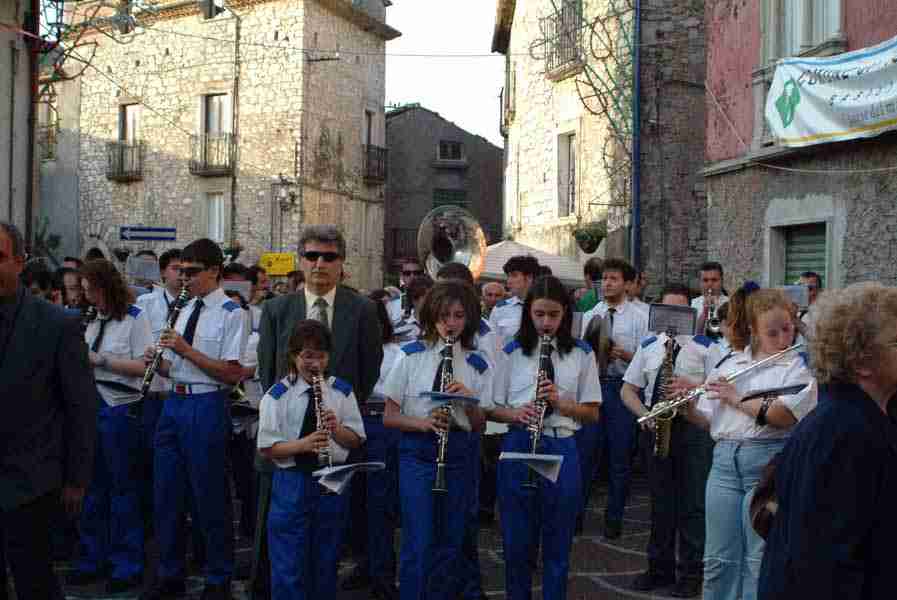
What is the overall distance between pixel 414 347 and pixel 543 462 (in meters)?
0.92

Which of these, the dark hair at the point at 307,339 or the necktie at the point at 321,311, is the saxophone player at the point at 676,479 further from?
the dark hair at the point at 307,339

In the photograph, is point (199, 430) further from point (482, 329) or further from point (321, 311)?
point (482, 329)

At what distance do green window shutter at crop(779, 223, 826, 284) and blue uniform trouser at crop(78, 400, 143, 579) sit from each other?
8.45 m

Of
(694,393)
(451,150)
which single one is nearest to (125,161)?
(451,150)

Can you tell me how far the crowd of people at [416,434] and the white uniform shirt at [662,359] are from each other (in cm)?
2

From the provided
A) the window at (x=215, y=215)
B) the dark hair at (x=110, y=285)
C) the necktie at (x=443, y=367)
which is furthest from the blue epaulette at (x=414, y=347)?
the window at (x=215, y=215)

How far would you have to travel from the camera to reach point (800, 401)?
5094 mm

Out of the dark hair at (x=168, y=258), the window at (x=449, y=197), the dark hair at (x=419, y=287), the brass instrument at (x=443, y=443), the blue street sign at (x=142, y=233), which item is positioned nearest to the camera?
the brass instrument at (x=443, y=443)

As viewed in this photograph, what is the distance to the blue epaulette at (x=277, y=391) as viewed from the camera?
548 cm

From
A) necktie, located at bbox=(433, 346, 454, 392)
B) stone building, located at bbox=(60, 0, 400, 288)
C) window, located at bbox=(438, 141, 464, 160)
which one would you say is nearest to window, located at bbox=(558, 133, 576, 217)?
stone building, located at bbox=(60, 0, 400, 288)

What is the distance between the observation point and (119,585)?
22.0 feet

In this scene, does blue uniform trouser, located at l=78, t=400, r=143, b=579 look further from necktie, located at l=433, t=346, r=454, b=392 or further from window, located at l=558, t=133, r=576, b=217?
window, located at l=558, t=133, r=576, b=217

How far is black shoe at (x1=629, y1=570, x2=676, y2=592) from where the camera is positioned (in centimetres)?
694

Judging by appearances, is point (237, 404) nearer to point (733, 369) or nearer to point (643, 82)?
point (733, 369)
